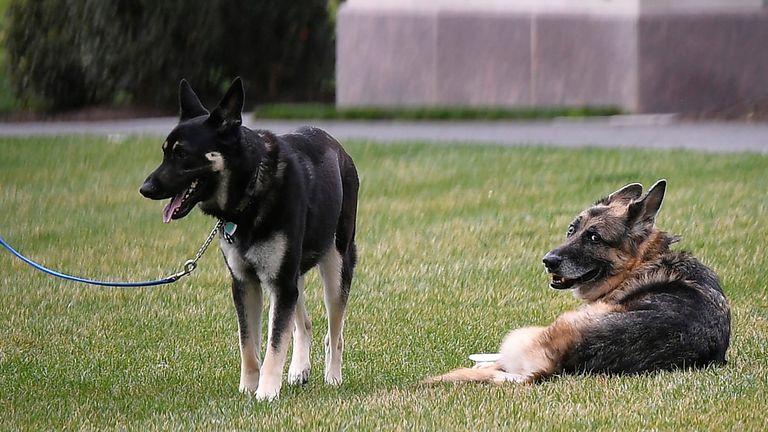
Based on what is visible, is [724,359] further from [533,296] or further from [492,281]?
[492,281]

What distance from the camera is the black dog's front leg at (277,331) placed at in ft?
22.4

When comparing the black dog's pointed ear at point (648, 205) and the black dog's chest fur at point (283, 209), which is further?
the black dog's pointed ear at point (648, 205)

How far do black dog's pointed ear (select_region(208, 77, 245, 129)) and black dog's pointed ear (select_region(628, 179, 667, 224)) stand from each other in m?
2.29

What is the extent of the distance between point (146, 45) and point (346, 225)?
1594 centimetres

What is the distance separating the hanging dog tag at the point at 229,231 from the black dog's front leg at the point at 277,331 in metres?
0.30

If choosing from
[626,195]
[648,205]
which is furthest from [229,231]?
[626,195]

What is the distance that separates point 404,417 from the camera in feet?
20.3

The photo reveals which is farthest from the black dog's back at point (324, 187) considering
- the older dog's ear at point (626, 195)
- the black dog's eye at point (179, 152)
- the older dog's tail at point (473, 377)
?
the older dog's ear at point (626, 195)

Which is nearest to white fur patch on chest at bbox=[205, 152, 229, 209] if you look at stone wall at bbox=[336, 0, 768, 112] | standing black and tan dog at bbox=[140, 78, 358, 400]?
standing black and tan dog at bbox=[140, 78, 358, 400]

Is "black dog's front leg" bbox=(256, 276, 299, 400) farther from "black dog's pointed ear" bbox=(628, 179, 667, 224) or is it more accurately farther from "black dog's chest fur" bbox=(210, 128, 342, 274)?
"black dog's pointed ear" bbox=(628, 179, 667, 224)

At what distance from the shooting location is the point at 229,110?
265 inches

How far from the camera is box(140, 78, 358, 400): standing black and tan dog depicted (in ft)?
21.9

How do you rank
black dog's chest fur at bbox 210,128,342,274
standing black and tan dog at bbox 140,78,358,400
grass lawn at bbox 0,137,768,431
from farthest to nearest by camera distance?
black dog's chest fur at bbox 210,128,342,274
standing black and tan dog at bbox 140,78,358,400
grass lawn at bbox 0,137,768,431

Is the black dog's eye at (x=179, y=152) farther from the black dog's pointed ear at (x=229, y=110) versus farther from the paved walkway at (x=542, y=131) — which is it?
the paved walkway at (x=542, y=131)
